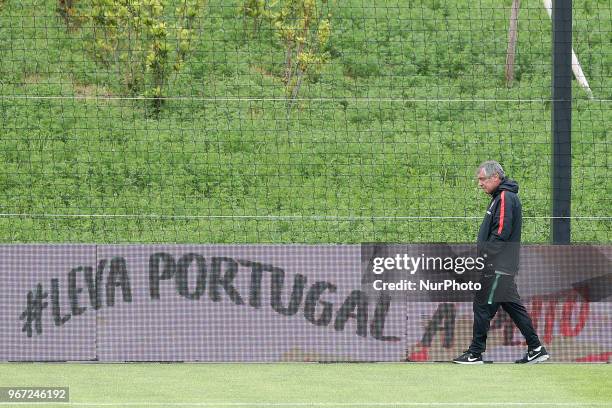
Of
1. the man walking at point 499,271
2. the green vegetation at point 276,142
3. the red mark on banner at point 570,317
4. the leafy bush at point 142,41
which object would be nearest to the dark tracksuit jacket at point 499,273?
the man walking at point 499,271

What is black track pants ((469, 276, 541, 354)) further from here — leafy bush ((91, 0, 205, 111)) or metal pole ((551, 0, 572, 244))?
leafy bush ((91, 0, 205, 111))

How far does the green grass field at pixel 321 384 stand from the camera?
777 cm

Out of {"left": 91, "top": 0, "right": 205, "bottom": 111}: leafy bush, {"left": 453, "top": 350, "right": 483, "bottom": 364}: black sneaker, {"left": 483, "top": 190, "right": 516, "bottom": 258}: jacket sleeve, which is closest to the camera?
{"left": 483, "top": 190, "right": 516, "bottom": 258}: jacket sleeve

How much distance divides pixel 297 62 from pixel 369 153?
2.82 m

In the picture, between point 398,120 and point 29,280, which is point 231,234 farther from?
point 29,280

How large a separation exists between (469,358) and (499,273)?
734 mm

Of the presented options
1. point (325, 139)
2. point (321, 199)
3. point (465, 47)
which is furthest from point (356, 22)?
point (321, 199)

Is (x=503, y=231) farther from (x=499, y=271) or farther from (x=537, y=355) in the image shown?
(x=537, y=355)

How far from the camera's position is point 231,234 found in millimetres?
15859

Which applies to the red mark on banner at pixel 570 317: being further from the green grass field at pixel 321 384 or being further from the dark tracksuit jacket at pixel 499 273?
the dark tracksuit jacket at pixel 499 273

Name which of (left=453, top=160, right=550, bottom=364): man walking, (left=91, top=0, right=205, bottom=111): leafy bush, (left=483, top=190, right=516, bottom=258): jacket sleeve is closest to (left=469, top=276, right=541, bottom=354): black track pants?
(left=453, top=160, right=550, bottom=364): man walking

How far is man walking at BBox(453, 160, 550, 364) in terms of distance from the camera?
956cm

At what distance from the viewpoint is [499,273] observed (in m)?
9.73

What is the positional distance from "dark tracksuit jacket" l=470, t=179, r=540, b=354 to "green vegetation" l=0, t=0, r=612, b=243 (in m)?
4.81
